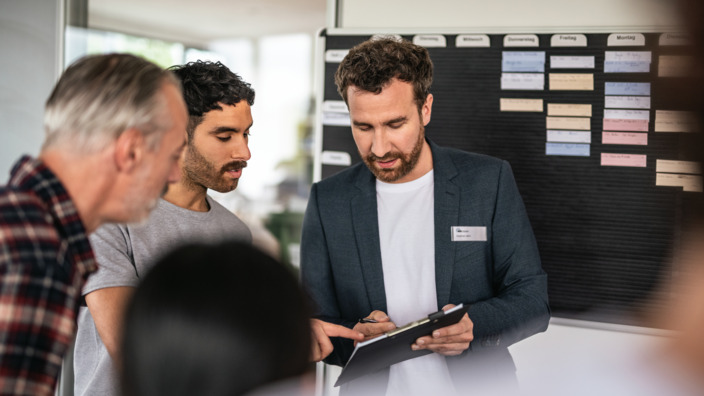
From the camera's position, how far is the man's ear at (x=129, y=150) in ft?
3.25

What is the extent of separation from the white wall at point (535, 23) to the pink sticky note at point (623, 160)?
21.7 inches

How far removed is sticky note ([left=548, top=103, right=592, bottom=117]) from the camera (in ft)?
9.22

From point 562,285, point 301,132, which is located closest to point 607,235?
point 562,285

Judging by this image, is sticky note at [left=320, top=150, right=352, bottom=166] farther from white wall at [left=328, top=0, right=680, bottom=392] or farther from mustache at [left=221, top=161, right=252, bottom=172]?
mustache at [left=221, top=161, right=252, bottom=172]

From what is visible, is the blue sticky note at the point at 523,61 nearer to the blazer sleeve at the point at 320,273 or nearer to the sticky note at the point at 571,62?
the sticky note at the point at 571,62

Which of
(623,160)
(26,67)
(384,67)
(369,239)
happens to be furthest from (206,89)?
(26,67)

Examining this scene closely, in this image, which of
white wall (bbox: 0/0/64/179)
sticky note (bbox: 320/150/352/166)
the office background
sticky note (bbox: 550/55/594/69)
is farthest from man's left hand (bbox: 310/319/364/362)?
white wall (bbox: 0/0/64/179)

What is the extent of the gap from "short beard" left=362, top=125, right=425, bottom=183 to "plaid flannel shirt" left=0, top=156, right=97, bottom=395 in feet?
4.17

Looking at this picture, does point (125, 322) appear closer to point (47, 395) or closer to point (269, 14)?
point (47, 395)

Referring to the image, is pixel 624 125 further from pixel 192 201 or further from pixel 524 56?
pixel 192 201

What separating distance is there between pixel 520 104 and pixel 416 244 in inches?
44.7

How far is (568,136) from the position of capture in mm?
2820

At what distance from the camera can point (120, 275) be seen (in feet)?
4.95

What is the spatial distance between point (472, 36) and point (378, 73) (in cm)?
113
